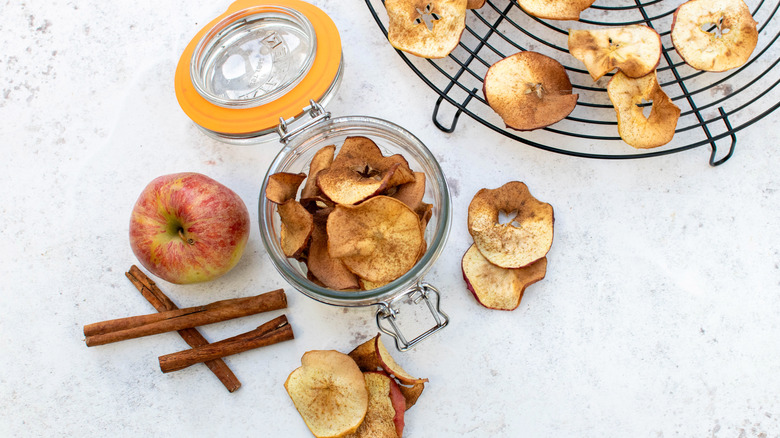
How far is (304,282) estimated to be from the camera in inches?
31.8

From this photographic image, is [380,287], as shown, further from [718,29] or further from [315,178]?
[718,29]

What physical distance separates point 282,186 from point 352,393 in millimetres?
325

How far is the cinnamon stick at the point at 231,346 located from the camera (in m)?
0.96

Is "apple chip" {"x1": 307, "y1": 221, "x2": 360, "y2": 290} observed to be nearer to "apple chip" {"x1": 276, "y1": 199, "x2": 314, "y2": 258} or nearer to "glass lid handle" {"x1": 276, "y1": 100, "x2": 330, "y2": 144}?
"apple chip" {"x1": 276, "y1": 199, "x2": 314, "y2": 258}

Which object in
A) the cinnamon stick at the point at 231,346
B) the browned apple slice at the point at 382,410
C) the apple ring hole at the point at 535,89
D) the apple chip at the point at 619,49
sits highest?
the apple chip at the point at 619,49

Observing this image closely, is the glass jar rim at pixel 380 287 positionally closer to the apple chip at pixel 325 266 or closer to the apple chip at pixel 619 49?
the apple chip at pixel 325 266

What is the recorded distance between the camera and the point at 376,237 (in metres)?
0.81

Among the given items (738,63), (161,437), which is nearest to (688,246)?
(738,63)

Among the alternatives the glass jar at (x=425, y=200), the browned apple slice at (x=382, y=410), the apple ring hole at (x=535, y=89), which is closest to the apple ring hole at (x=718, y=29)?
the apple ring hole at (x=535, y=89)

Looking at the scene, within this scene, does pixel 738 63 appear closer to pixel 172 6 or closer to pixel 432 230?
pixel 432 230

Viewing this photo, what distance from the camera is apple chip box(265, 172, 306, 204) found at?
0.81 metres

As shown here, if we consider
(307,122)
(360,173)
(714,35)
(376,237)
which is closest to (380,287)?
(376,237)

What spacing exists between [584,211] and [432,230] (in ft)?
0.87

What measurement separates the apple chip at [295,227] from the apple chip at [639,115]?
1.57 ft
